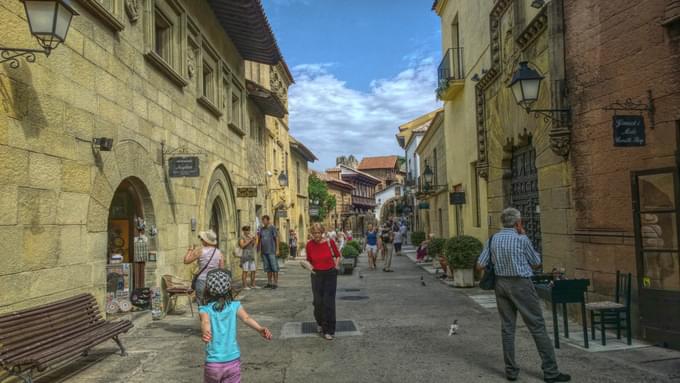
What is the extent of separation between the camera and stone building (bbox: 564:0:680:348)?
6.11 meters

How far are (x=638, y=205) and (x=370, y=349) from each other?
378cm

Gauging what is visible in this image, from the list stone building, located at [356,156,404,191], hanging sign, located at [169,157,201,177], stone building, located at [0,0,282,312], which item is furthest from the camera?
stone building, located at [356,156,404,191]

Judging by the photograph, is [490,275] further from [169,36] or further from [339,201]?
[339,201]

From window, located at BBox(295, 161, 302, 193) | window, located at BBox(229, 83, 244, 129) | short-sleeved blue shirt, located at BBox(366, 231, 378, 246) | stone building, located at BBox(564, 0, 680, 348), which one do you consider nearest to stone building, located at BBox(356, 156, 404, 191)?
window, located at BBox(295, 161, 302, 193)

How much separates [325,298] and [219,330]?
3.74 m

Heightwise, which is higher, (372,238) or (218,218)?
(218,218)

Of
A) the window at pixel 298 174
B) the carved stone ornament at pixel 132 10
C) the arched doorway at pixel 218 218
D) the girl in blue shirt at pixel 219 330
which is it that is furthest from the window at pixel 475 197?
the window at pixel 298 174

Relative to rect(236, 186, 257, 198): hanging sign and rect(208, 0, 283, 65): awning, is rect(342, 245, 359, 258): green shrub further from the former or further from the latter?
A: rect(208, 0, 283, 65): awning

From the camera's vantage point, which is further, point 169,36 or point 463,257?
point 463,257

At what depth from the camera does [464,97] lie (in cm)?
1538

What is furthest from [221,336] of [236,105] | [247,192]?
[236,105]

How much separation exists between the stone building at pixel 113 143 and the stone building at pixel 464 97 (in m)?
5.56

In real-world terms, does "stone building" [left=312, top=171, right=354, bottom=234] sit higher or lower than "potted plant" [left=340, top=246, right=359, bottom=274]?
higher

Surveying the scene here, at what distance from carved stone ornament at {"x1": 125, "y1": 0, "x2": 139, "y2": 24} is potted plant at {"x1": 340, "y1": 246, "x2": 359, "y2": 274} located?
10.9 m
